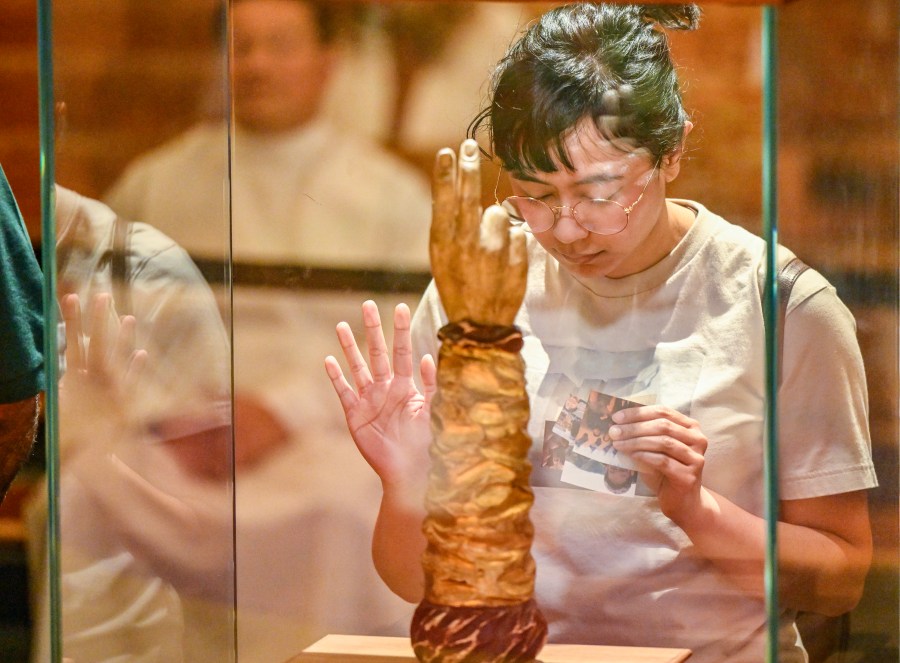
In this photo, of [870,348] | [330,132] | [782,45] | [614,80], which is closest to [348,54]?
[330,132]

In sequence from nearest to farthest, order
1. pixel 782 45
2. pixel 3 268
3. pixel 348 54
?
pixel 782 45, pixel 348 54, pixel 3 268

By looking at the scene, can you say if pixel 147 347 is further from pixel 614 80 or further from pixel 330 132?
pixel 614 80

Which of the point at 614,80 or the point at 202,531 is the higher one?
the point at 614,80

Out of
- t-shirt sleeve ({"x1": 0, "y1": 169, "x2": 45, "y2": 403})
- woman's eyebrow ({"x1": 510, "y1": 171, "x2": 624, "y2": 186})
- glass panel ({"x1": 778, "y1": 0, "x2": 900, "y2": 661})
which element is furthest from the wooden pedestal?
t-shirt sleeve ({"x1": 0, "y1": 169, "x2": 45, "y2": 403})

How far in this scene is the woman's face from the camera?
830mm

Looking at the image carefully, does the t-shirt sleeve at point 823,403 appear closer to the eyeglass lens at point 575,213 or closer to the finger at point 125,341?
the eyeglass lens at point 575,213

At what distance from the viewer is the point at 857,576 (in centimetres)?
85

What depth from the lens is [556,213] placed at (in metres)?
0.83

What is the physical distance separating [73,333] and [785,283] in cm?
Result: 50

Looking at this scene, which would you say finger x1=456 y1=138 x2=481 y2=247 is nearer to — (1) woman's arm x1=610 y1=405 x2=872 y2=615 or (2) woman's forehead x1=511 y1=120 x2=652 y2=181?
(2) woman's forehead x1=511 y1=120 x2=652 y2=181

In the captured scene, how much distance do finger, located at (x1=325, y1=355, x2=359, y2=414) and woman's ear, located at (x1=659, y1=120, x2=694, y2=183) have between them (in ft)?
0.93

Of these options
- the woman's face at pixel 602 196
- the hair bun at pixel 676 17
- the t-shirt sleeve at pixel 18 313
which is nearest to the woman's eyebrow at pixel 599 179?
the woman's face at pixel 602 196

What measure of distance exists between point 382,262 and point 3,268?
0.46 meters

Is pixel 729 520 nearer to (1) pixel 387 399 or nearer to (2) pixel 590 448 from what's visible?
(2) pixel 590 448
